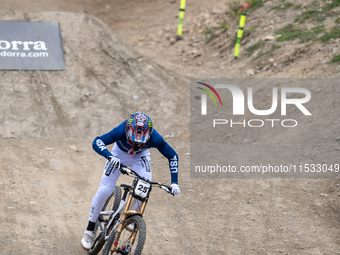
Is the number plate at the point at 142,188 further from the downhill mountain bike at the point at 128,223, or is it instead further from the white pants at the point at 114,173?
the white pants at the point at 114,173

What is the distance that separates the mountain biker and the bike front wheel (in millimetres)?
441

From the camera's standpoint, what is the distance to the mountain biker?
544 cm

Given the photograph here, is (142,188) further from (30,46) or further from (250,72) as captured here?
(250,72)

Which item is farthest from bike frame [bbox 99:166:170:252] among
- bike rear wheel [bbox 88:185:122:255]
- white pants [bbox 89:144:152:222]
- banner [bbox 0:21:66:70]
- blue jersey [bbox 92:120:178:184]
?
banner [bbox 0:21:66:70]

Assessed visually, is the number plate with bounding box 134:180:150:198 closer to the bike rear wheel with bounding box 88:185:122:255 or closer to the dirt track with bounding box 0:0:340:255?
the bike rear wheel with bounding box 88:185:122:255

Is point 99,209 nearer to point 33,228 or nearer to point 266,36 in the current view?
point 33,228

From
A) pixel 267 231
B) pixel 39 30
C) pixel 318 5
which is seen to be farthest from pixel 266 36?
pixel 267 231

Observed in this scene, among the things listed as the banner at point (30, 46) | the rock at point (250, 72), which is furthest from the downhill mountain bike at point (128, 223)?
the rock at point (250, 72)

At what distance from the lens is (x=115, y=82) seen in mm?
13844

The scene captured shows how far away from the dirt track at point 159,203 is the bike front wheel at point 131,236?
4.21 feet

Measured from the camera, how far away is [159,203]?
8.30 metres

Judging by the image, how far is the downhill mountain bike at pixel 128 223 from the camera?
509 cm
